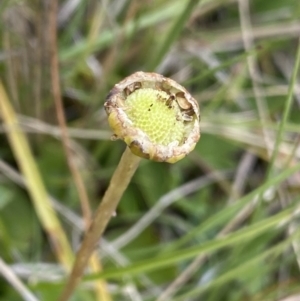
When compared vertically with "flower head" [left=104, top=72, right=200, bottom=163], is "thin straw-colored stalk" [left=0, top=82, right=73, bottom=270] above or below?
above

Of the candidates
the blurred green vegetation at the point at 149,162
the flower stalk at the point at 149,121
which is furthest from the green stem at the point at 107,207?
the blurred green vegetation at the point at 149,162

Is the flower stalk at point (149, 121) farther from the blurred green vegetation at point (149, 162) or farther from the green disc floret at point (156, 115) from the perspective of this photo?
the blurred green vegetation at point (149, 162)

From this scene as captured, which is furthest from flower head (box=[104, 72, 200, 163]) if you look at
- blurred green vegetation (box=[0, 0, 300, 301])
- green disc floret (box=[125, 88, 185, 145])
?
blurred green vegetation (box=[0, 0, 300, 301])

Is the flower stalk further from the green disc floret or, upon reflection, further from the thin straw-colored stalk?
the thin straw-colored stalk

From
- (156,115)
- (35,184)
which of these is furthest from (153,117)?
(35,184)

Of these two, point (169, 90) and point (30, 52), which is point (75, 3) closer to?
point (30, 52)

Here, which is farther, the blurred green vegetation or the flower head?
the blurred green vegetation
